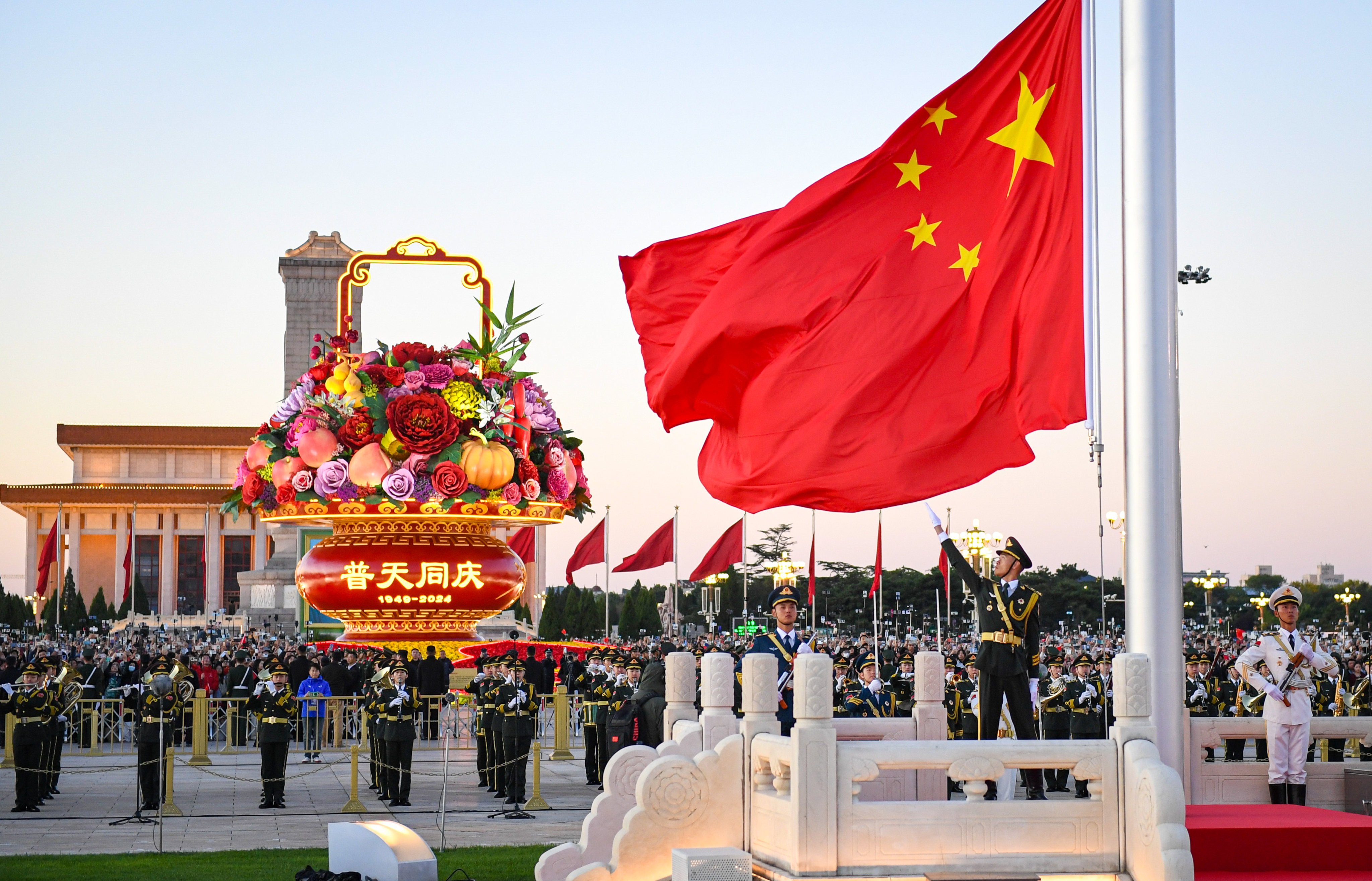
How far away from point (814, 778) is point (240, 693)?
63.7 feet

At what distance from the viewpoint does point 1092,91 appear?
7.88m

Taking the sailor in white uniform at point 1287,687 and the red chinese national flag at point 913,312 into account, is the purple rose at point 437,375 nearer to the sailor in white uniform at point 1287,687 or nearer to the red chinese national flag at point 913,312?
the red chinese national flag at point 913,312

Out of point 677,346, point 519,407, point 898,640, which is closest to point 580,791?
point 519,407

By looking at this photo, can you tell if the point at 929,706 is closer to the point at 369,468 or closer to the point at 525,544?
the point at 369,468

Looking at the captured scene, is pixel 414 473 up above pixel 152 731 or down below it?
above

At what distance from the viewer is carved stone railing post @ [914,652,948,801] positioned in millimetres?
9461

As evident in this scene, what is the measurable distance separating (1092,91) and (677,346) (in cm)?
290

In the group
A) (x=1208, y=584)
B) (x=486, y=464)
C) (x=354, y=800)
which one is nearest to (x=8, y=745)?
(x=354, y=800)

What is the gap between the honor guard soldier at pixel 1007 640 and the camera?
10.1 metres

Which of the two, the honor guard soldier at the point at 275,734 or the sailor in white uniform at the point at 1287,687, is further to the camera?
the honor guard soldier at the point at 275,734

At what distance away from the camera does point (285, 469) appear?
38.9 ft

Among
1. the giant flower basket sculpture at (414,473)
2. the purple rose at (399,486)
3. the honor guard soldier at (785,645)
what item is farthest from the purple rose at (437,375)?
the honor guard soldier at (785,645)

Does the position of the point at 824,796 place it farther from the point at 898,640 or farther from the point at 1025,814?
the point at 898,640

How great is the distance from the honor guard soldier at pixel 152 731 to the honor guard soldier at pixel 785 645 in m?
7.63
